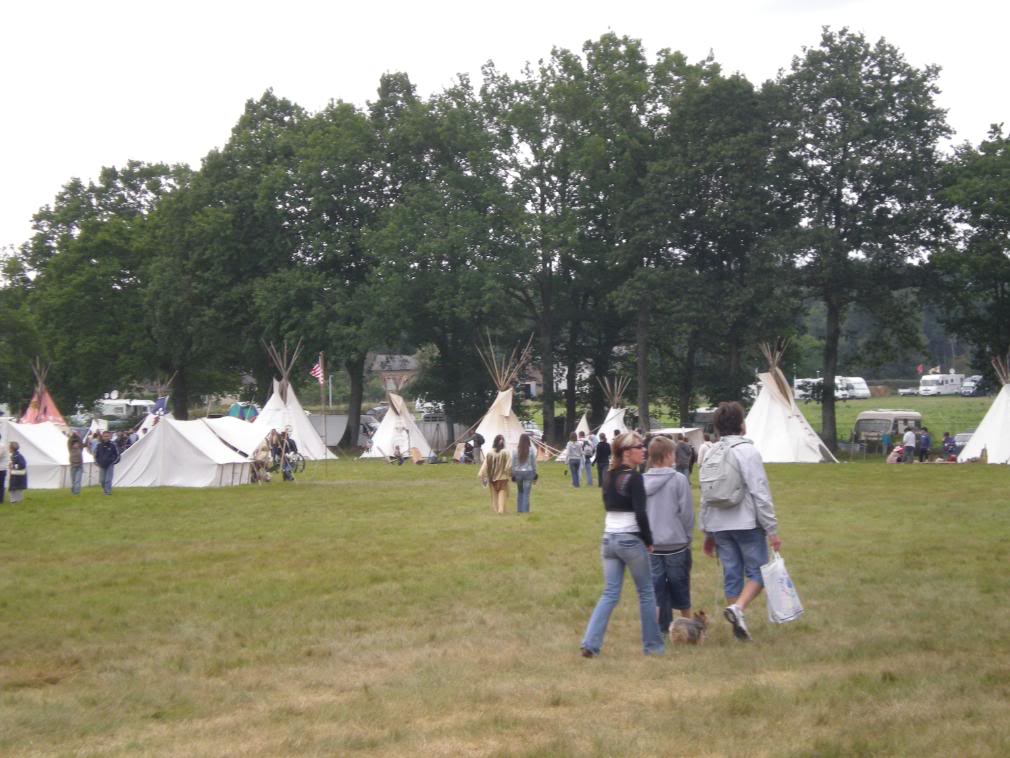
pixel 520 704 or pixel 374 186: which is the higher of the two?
pixel 374 186

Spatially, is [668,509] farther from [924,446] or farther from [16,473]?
[924,446]

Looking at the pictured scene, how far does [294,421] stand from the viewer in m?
48.4

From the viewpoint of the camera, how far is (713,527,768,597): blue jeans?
905 centimetres

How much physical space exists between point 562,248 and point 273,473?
639 inches

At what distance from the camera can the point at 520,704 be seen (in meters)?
7.15

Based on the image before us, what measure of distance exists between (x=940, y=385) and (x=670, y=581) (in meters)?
80.0

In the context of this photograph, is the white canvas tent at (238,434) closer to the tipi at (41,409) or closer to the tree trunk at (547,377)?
the tree trunk at (547,377)

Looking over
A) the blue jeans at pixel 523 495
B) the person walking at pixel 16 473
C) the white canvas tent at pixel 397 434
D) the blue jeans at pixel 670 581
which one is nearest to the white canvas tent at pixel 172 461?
the person walking at pixel 16 473

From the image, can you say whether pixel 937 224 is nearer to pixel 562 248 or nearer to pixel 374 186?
pixel 562 248

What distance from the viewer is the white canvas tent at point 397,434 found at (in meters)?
48.4

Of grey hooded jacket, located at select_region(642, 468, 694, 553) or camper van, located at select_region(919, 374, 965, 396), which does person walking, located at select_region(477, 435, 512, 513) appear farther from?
camper van, located at select_region(919, 374, 965, 396)

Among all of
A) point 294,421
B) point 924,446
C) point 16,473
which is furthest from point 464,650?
point 294,421

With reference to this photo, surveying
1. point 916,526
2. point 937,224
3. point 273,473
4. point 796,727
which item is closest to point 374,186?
point 273,473

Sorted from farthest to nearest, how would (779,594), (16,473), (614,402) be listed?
(614,402) → (16,473) → (779,594)
